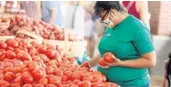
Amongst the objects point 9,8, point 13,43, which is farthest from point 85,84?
point 9,8

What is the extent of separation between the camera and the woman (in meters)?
2.43

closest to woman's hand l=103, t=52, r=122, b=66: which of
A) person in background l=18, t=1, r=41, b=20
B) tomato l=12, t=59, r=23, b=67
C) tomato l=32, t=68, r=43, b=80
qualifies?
tomato l=32, t=68, r=43, b=80

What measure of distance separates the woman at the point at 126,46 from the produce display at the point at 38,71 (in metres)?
0.18

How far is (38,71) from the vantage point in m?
2.19

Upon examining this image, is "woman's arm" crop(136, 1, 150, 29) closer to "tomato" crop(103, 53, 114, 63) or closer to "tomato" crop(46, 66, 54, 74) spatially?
"tomato" crop(103, 53, 114, 63)

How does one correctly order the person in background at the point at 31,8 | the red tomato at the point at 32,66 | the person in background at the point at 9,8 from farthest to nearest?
the person in background at the point at 31,8
the person in background at the point at 9,8
the red tomato at the point at 32,66

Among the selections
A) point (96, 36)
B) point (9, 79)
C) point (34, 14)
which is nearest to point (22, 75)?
point (9, 79)

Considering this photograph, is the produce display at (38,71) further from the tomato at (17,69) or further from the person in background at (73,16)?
the person in background at (73,16)

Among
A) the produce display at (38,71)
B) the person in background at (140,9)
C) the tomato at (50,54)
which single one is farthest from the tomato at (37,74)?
the person in background at (140,9)

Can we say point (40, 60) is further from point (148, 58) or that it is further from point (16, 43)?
point (148, 58)

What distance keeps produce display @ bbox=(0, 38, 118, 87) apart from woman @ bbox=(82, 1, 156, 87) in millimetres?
182

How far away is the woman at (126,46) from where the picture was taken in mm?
2434

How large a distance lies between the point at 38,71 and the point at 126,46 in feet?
2.12

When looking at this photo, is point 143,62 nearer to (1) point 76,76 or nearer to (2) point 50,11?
(1) point 76,76
